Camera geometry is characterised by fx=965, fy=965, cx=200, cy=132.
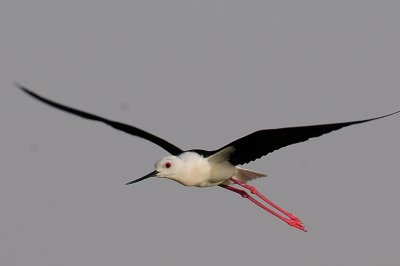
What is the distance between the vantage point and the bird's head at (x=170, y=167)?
1399 cm

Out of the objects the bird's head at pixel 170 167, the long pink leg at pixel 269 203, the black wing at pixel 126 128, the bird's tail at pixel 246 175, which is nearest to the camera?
the bird's head at pixel 170 167

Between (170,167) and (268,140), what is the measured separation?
1.51 meters

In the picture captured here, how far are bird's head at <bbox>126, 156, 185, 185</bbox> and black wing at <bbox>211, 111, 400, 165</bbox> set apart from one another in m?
0.54

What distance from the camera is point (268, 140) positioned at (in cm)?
1359

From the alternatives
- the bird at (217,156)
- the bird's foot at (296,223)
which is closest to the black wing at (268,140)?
the bird at (217,156)

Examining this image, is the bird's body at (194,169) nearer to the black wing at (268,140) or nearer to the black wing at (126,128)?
the black wing at (268,140)

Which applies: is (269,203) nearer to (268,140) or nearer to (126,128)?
(268,140)

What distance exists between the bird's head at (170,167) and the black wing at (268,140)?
1.78 ft

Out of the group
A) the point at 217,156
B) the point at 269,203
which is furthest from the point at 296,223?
the point at 217,156

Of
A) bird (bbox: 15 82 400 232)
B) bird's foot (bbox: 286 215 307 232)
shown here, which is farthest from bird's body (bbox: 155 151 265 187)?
bird's foot (bbox: 286 215 307 232)

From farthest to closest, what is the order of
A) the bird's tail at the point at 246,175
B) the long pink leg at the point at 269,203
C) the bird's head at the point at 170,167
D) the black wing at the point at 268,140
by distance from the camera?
the long pink leg at the point at 269,203
the bird's tail at the point at 246,175
the bird's head at the point at 170,167
the black wing at the point at 268,140

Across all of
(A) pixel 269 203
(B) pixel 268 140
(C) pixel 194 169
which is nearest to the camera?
(B) pixel 268 140

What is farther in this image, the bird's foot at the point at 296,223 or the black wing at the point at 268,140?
the bird's foot at the point at 296,223

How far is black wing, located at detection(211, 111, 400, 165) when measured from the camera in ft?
42.5
